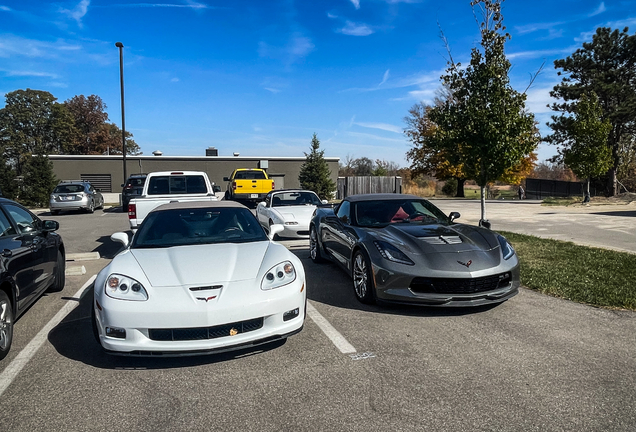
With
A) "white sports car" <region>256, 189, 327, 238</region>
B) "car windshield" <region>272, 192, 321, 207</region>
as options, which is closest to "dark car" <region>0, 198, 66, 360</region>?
"white sports car" <region>256, 189, 327, 238</region>

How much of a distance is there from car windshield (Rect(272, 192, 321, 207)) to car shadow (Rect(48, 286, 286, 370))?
7.75 meters

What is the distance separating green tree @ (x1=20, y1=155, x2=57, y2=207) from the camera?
87.3 feet

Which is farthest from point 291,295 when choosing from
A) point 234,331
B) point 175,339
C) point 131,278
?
point 131,278

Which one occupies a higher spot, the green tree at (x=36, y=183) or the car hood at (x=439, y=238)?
the green tree at (x=36, y=183)

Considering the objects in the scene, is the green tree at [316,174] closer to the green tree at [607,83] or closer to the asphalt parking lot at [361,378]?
the green tree at [607,83]

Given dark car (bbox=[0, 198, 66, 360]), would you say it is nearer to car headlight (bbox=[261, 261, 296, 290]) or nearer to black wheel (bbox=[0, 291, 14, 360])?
black wheel (bbox=[0, 291, 14, 360])

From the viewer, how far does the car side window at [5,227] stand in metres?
4.86

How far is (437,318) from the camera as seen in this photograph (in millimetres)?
5188

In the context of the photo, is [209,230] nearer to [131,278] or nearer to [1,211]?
[131,278]

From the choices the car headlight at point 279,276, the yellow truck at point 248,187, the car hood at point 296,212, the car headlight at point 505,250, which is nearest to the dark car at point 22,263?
the car headlight at point 279,276

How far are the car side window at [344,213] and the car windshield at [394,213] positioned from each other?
142 mm

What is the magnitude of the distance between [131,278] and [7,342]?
1.42 m

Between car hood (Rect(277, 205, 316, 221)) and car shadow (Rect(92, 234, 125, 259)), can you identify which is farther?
car hood (Rect(277, 205, 316, 221))

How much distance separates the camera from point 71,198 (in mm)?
21219
